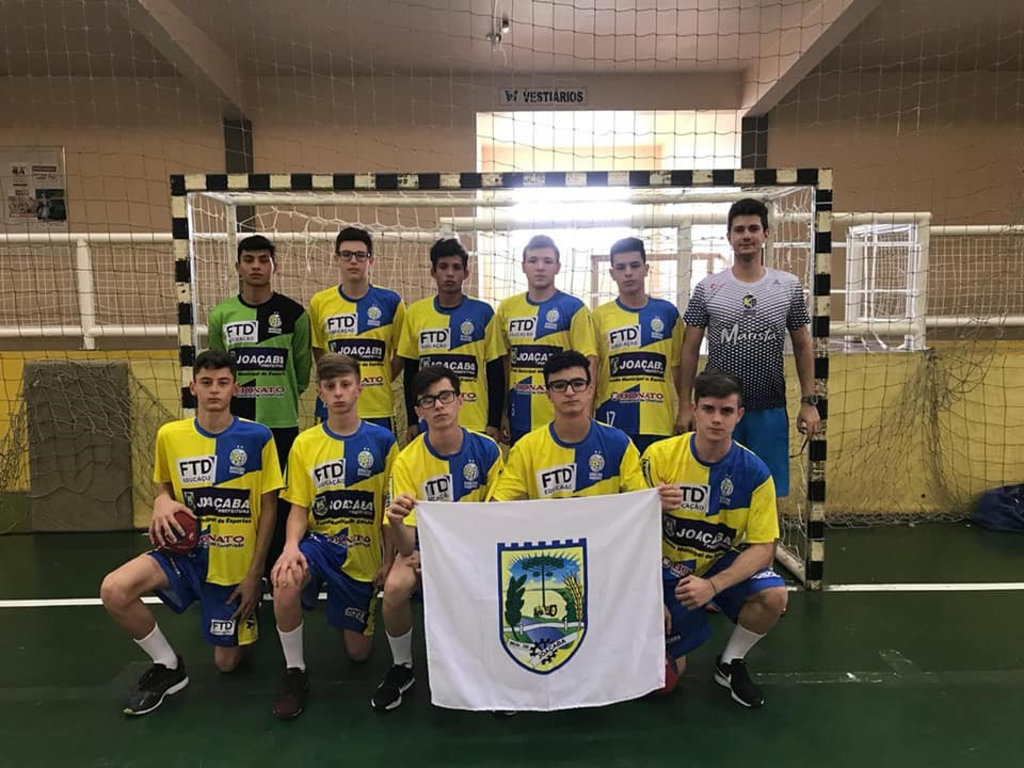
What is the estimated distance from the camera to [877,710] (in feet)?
8.75

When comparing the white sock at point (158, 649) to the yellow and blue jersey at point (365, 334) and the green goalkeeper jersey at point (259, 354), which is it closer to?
the green goalkeeper jersey at point (259, 354)

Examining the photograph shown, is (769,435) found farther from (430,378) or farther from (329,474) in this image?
(329,474)

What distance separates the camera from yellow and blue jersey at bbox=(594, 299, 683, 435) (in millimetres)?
3566

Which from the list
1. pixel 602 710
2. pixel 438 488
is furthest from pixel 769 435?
pixel 438 488

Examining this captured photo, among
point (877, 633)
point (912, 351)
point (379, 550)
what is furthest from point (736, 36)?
point (379, 550)

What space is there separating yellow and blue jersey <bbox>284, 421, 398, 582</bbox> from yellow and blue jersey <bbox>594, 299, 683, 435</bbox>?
1.28 meters

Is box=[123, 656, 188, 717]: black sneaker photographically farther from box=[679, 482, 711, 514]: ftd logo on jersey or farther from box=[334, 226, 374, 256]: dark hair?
box=[679, 482, 711, 514]: ftd logo on jersey

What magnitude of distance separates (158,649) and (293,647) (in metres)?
0.58

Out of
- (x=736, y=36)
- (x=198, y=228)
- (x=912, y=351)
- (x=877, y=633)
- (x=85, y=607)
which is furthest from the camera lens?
(x=736, y=36)

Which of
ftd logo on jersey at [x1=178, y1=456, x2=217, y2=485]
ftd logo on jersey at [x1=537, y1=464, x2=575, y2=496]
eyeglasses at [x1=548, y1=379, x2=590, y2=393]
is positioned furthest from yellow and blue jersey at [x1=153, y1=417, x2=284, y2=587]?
eyeglasses at [x1=548, y1=379, x2=590, y2=393]

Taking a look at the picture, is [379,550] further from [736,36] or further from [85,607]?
[736,36]

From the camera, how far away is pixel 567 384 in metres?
2.60

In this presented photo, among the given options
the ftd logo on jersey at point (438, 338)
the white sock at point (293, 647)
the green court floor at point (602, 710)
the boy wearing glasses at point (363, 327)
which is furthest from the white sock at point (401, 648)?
the ftd logo on jersey at point (438, 338)

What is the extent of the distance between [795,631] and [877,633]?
378mm
